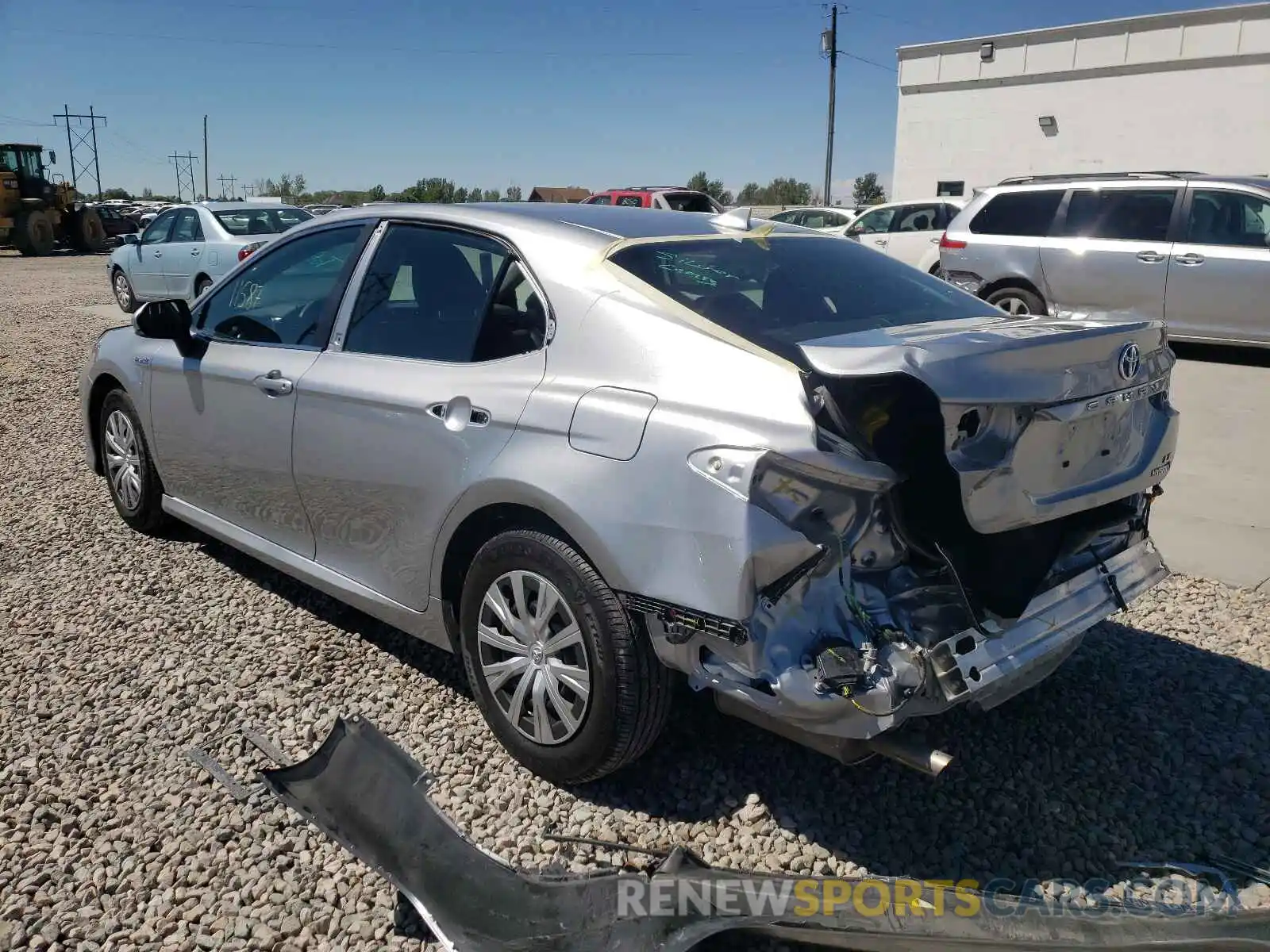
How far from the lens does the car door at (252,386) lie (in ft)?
12.5

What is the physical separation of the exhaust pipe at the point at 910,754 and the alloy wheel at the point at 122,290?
608 inches

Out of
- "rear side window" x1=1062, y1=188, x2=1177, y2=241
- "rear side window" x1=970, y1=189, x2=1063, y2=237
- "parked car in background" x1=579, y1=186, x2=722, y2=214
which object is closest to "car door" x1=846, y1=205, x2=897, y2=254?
"parked car in background" x1=579, y1=186, x2=722, y2=214

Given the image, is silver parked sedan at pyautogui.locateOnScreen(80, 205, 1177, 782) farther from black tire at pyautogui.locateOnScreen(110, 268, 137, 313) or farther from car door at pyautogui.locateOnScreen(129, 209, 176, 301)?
black tire at pyautogui.locateOnScreen(110, 268, 137, 313)

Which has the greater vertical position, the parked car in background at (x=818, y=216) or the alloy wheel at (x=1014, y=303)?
the parked car in background at (x=818, y=216)

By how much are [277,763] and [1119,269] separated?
9.37 metres

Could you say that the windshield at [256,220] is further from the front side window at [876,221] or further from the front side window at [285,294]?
the front side window at [285,294]

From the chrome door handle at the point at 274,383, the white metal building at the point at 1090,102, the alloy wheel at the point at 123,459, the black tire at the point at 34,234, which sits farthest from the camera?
the black tire at the point at 34,234

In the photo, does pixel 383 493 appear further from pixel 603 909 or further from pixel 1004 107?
pixel 1004 107

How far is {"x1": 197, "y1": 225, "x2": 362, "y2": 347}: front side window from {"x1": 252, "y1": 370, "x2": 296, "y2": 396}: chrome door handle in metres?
0.15

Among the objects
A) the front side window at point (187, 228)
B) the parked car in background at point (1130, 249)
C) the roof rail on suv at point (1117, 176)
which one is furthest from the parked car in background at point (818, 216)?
the front side window at point (187, 228)

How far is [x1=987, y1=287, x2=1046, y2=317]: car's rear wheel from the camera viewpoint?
1050cm

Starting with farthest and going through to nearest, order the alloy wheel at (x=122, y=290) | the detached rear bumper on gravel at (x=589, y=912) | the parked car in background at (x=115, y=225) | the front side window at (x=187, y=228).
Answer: the parked car in background at (x=115, y=225) → the alloy wheel at (x=122, y=290) → the front side window at (x=187, y=228) → the detached rear bumper on gravel at (x=589, y=912)

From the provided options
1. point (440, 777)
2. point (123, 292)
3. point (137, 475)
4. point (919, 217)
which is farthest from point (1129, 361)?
point (123, 292)

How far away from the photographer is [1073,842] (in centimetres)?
284
